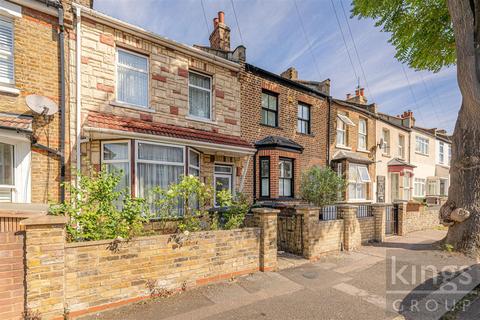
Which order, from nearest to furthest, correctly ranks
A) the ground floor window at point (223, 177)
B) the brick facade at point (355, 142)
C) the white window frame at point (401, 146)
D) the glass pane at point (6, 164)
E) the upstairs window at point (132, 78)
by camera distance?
the glass pane at point (6, 164) → the upstairs window at point (132, 78) → the ground floor window at point (223, 177) → the brick facade at point (355, 142) → the white window frame at point (401, 146)

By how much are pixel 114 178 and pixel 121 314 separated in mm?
2169

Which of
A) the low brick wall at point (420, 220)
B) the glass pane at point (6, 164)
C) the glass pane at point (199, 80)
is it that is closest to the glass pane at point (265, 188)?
the glass pane at point (199, 80)

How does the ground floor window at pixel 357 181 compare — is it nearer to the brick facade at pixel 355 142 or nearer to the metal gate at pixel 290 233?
the brick facade at pixel 355 142

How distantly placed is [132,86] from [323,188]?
7780 mm

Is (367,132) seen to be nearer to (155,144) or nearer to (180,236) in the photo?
(155,144)

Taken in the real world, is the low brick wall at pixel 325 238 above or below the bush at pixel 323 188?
below

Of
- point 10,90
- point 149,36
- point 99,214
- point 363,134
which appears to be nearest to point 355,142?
point 363,134

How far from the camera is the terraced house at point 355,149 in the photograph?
1366 cm

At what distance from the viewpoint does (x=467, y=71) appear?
690 cm

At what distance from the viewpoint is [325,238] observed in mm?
7348

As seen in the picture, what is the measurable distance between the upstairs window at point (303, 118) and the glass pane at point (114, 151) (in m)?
8.11

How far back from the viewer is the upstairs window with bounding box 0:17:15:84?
608 cm

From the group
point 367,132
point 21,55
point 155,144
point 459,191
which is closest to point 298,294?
point 155,144

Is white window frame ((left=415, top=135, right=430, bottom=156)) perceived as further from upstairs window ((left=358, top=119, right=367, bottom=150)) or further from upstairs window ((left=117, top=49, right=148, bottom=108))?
upstairs window ((left=117, top=49, right=148, bottom=108))
